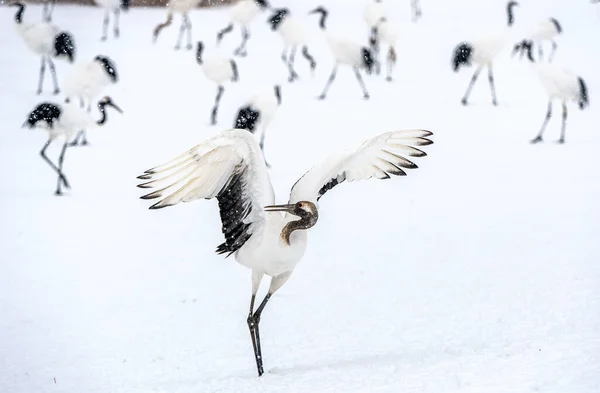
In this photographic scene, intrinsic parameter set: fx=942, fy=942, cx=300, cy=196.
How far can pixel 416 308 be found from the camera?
17.6ft

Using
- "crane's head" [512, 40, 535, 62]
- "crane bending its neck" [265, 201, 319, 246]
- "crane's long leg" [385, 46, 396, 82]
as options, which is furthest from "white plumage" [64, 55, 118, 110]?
"crane bending its neck" [265, 201, 319, 246]

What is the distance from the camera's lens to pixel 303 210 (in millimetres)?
3760

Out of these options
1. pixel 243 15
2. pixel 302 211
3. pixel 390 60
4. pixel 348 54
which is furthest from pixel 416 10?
pixel 302 211

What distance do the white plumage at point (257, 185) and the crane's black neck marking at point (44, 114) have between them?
4099 millimetres

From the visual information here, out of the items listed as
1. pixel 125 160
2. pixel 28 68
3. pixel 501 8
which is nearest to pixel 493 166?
A: pixel 125 160

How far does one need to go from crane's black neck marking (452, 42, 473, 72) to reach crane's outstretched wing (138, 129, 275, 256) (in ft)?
27.4

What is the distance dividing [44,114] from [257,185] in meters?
4.34

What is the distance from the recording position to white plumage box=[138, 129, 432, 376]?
3713 mm

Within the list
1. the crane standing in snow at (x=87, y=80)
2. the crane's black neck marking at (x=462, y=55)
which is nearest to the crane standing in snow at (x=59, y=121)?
the crane standing in snow at (x=87, y=80)

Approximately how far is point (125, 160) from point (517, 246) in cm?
417

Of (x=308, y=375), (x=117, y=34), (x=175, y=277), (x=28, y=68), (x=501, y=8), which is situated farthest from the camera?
(x=501, y=8)

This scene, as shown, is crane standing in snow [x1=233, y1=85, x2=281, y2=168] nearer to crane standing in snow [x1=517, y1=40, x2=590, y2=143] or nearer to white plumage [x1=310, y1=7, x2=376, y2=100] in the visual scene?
white plumage [x1=310, y1=7, x2=376, y2=100]

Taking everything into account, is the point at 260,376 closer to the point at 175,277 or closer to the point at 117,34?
the point at 175,277

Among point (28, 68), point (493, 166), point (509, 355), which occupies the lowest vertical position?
point (509, 355)
